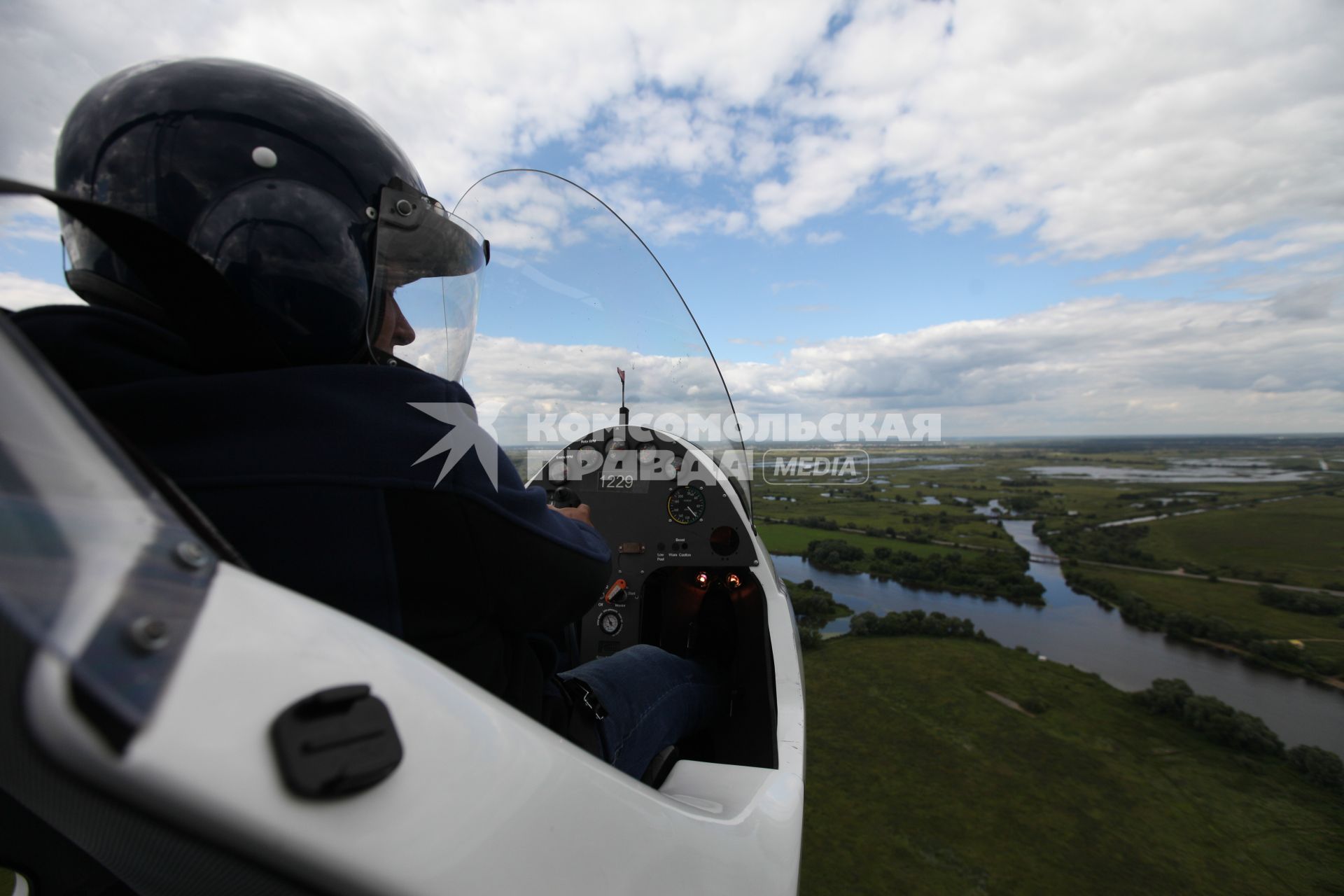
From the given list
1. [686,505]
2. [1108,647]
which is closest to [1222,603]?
[1108,647]

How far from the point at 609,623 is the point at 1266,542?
120 ft

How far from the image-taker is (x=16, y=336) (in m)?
0.37

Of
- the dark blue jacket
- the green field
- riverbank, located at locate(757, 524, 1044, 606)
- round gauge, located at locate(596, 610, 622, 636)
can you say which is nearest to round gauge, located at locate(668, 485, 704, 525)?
round gauge, located at locate(596, 610, 622, 636)

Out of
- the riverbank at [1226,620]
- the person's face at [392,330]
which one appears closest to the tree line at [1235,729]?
the riverbank at [1226,620]

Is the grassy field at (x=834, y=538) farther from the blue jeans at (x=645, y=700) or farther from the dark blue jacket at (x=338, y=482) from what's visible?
the dark blue jacket at (x=338, y=482)

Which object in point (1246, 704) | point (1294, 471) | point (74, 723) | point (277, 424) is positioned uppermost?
point (277, 424)

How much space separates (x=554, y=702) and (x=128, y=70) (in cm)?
138

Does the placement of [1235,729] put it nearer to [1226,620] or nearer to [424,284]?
[1226,620]

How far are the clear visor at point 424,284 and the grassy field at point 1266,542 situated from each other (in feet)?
110

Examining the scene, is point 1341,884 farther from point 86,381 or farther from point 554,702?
point 86,381

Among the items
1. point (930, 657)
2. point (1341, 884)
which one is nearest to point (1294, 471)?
point (930, 657)

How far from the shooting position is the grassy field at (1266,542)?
78.2 ft

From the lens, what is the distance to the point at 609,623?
2.72 metres

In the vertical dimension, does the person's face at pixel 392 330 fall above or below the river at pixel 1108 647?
above
